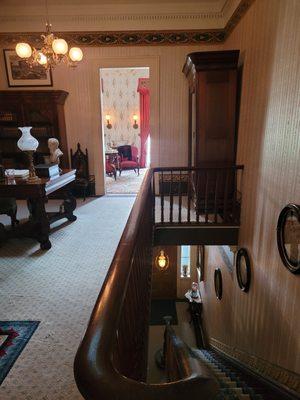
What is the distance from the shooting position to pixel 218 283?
5.12m

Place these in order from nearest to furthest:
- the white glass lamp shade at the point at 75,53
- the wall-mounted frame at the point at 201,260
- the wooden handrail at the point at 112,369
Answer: the wooden handrail at the point at 112,369 < the white glass lamp shade at the point at 75,53 < the wall-mounted frame at the point at 201,260

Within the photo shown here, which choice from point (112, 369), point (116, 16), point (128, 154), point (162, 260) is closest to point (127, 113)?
point (128, 154)

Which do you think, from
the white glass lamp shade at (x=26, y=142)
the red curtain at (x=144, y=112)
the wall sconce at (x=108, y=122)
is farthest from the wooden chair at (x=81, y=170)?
the wall sconce at (x=108, y=122)

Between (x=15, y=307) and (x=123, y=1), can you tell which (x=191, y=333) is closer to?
(x=15, y=307)

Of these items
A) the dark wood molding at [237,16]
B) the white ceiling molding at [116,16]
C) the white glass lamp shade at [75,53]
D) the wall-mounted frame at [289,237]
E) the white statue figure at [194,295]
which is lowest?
the white statue figure at [194,295]

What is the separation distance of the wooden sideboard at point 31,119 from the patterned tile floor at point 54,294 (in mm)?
1708

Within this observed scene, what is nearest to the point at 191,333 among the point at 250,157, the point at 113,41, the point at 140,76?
the point at 250,157

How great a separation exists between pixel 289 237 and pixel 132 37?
15.3ft

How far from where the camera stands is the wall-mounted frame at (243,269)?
3.43 m

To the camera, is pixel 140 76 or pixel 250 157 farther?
pixel 140 76

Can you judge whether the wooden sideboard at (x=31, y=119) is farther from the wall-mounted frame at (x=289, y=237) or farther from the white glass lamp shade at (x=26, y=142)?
the wall-mounted frame at (x=289, y=237)

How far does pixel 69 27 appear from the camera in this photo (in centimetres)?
514

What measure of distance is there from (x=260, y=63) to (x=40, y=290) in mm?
3369

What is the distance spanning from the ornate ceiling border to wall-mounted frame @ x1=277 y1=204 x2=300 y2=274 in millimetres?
4101
